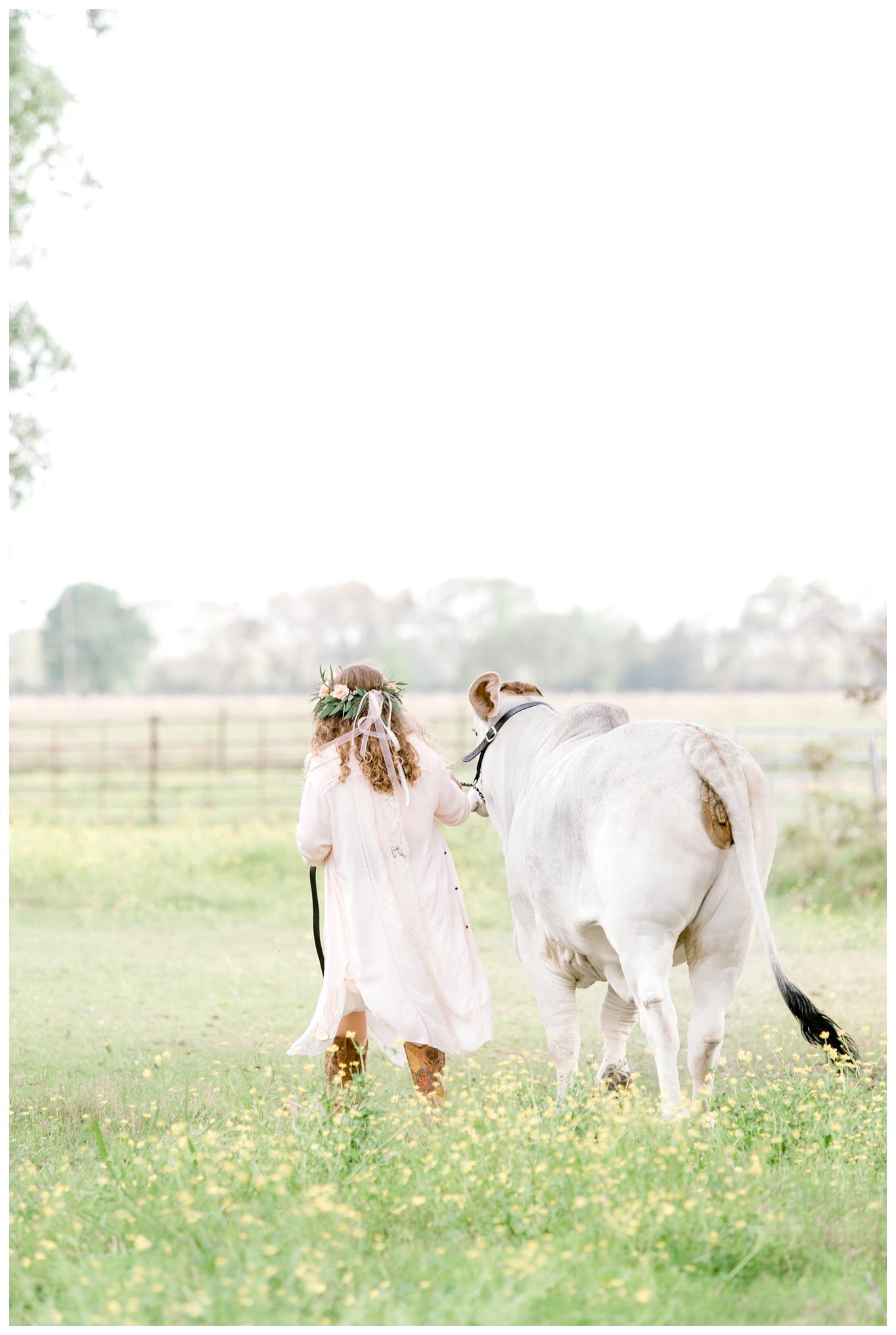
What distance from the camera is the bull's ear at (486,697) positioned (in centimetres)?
562

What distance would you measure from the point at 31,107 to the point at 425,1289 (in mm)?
12481

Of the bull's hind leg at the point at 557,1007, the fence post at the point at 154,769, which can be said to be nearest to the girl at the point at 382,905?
the bull's hind leg at the point at 557,1007

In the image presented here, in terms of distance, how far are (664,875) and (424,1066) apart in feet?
4.76

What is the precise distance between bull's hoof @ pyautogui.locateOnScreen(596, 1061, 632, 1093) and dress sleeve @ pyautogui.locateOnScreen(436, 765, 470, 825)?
127 centimetres

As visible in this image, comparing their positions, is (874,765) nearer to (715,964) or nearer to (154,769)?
(154,769)

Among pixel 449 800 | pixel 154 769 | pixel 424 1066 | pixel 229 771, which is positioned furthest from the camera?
pixel 229 771

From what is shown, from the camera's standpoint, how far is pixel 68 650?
66688 millimetres

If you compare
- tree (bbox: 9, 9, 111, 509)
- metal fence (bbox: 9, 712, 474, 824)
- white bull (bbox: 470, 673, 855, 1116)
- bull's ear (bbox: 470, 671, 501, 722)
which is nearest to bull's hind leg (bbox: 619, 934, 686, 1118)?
white bull (bbox: 470, 673, 855, 1116)

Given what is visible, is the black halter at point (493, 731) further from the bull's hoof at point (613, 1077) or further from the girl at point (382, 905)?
the bull's hoof at point (613, 1077)

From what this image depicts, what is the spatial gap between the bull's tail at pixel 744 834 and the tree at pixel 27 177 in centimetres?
944

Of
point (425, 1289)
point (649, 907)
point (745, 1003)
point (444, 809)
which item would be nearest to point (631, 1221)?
point (425, 1289)

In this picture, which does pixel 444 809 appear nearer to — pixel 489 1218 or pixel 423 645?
pixel 489 1218

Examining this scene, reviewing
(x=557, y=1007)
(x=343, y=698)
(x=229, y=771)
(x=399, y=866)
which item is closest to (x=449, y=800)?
(x=399, y=866)

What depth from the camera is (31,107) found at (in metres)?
11.9
